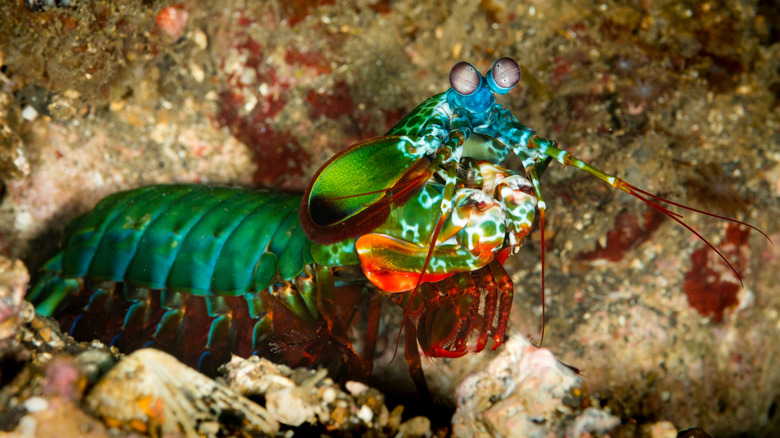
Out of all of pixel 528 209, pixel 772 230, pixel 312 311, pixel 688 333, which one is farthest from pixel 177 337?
pixel 772 230

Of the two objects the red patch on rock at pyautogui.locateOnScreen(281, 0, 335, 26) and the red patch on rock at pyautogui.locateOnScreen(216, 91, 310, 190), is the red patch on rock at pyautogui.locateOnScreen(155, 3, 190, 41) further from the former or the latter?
the red patch on rock at pyautogui.locateOnScreen(281, 0, 335, 26)

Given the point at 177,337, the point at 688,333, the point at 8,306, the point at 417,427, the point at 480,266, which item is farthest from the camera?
the point at 688,333

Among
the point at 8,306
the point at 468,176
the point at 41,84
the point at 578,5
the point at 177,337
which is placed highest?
the point at 578,5

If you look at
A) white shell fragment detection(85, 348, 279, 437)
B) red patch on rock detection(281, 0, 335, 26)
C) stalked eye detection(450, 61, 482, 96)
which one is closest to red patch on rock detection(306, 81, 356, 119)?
red patch on rock detection(281, 0, 335, 26)

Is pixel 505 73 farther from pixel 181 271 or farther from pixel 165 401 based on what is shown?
pixel 181 271

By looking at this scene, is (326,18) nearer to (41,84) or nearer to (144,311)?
(41,84)

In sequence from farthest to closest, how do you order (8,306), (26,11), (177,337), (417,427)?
1. (177,337)
2. (26,11)
3. (417,427)
4. (8,306)
